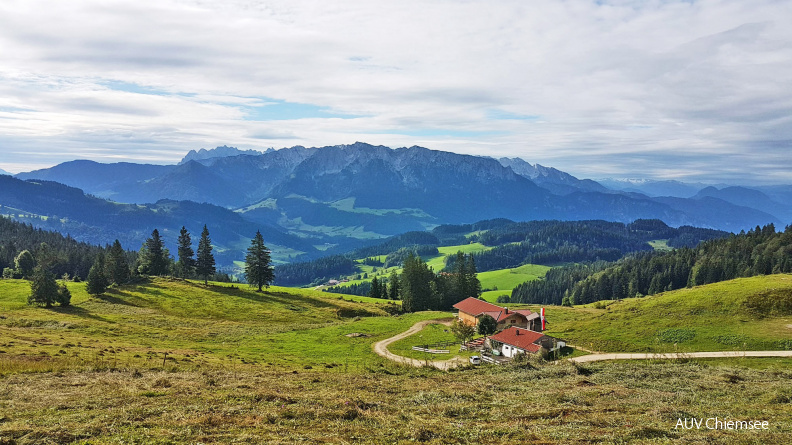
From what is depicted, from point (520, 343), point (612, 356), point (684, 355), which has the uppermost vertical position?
point (684, 355)

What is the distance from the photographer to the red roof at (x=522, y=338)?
58844 mm

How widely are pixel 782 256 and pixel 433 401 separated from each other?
15931cm

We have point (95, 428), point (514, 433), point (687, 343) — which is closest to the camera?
point (95, 428)

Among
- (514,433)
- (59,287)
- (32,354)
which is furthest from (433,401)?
(59,287)

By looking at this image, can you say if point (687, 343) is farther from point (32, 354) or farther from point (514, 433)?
point (32, 354)

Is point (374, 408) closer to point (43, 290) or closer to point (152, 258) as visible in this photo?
point (43, 290)

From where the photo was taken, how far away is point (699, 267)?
151 m

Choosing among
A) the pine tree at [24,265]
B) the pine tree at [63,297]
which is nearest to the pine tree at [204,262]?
the pine tree at [63,297]

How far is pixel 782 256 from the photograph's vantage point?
419ft

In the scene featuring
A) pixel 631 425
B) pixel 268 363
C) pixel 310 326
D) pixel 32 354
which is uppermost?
pixel 631 425

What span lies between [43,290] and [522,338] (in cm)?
8718

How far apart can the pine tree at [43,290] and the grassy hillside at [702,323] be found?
95.9 metres

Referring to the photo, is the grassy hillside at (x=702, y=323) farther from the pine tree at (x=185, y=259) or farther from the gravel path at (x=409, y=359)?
the pine tree at (x=185, y=259)

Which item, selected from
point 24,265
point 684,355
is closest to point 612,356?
point 684,355
